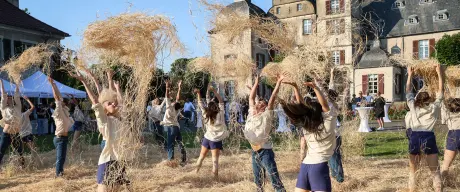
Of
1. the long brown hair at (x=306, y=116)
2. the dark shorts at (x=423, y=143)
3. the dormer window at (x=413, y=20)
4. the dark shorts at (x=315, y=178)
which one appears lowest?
the dark shorts at (x=315, y=178)

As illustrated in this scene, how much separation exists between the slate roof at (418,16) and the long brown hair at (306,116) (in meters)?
35.6

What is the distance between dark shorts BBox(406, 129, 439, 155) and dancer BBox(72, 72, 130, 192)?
361 cm

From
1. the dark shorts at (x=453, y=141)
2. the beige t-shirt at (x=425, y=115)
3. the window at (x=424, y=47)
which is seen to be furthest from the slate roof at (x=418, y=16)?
the beige t-shirt at (x=425, y=115)

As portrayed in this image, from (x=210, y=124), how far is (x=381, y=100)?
33.5 ft

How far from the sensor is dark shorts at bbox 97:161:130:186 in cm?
461

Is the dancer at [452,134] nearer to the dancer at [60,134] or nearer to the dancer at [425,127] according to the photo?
the dancer at [425,127]

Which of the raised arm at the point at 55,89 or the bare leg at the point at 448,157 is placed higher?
the raised arm at the point at 55,89

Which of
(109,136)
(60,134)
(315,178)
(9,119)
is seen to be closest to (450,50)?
(60,134)

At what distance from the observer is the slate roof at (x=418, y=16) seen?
124 feet

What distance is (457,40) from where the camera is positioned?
3278 cm

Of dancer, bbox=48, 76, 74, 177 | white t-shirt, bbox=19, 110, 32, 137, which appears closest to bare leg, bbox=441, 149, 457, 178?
dancer, bbox=48, 76, 74, 177

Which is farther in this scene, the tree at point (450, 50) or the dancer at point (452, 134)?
the tree at point (450, 50)

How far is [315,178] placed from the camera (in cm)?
375

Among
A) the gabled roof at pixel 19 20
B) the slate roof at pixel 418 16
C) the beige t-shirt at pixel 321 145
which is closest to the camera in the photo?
the beige t-shirt at pixel 321 145
